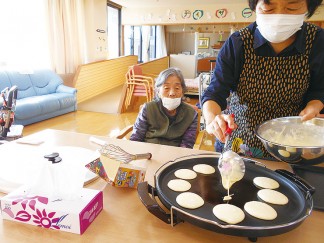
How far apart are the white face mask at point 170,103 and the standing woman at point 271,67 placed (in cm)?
59

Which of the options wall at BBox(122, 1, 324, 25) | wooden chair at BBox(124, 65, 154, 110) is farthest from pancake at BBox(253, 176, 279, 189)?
wall at BBox(122, 1, 324, 25)

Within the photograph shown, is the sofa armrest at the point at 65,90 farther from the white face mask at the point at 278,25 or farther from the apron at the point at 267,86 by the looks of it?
the white face mask at the point at 278,25

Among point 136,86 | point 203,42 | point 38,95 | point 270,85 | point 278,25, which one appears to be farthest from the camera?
point 203,42

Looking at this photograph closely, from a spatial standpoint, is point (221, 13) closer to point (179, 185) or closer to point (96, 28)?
point (96, 28)

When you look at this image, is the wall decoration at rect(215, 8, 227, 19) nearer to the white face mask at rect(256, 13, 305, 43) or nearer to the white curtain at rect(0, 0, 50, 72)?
the white curtain at rect(0, 0, 50, 72)

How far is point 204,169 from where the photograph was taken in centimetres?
90

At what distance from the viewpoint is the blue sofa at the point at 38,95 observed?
3.88 m

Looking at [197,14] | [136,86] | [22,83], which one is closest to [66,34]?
[22,83]

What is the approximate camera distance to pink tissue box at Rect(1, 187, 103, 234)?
65 centimetres

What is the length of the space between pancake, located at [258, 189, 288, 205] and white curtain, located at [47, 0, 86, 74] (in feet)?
16.8

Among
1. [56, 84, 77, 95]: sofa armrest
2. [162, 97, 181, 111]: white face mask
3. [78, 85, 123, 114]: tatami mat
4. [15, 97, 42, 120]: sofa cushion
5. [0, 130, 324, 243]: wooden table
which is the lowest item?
[78, 85, 123, 114]: tatami mat

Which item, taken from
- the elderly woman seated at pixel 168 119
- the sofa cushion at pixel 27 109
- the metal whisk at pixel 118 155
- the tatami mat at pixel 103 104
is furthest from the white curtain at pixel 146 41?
the metal whisk at pixel 118 155

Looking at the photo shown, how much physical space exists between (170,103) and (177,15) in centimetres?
754

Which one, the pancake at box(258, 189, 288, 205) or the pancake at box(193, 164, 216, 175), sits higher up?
the pancake at box(193, 164, 216, 175)
